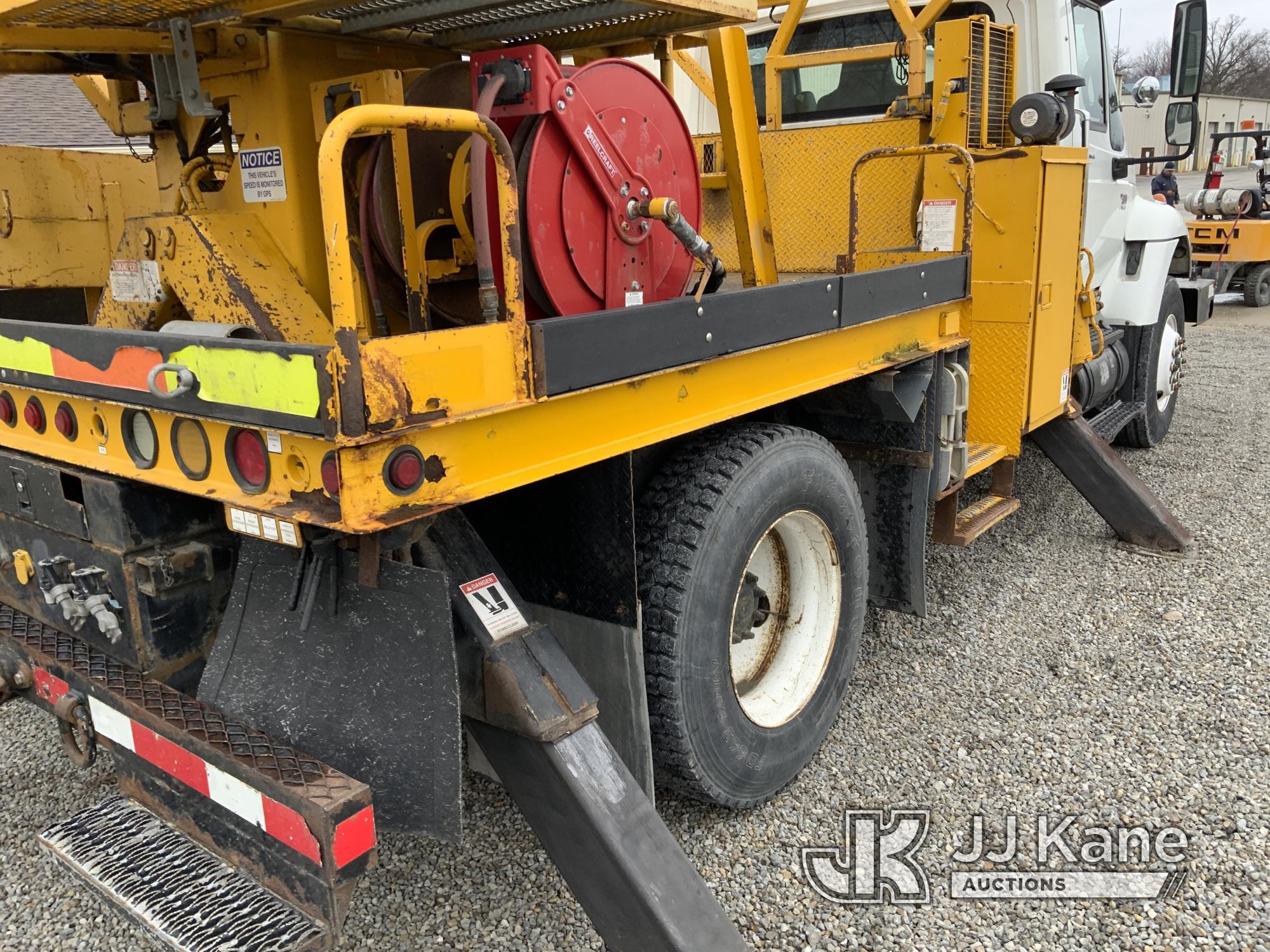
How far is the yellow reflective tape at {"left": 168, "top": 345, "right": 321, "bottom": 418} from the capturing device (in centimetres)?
153

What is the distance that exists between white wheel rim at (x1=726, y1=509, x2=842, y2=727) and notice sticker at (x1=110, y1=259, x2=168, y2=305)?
1.66 m

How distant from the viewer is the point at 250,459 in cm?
174

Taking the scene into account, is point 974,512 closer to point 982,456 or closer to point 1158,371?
point 982,456

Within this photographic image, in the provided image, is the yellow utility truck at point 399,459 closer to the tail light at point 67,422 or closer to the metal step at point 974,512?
the tail light at point 67,422

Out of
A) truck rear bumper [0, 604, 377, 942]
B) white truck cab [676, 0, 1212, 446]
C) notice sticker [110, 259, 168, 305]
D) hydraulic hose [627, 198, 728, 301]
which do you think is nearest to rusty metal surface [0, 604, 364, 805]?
truck rear bumper [0, 604, 377, 942]

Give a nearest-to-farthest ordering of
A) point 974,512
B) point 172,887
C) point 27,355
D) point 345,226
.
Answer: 1. point 345,226
2. point 172,887
3. point 27,355
4. point 974,512


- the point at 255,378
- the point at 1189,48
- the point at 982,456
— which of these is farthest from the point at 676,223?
the point at 1189,48

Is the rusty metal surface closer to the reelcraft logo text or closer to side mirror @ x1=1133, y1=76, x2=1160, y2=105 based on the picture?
the reelcraft logo text

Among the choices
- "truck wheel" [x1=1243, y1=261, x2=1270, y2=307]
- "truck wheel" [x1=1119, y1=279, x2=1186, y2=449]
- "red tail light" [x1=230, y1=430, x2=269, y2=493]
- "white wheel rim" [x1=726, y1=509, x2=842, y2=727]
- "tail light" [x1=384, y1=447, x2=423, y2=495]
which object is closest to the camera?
"tail light" [x1=384, y1=447, x2=423, y2=495]

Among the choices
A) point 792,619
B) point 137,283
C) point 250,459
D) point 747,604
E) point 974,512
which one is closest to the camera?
point 250,459

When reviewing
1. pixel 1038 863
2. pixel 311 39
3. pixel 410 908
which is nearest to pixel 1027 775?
pixel 1038 863

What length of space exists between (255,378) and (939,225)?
109 inches

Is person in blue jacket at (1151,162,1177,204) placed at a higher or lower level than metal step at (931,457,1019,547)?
higher

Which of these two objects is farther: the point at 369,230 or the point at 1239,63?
the point at 1239,63
